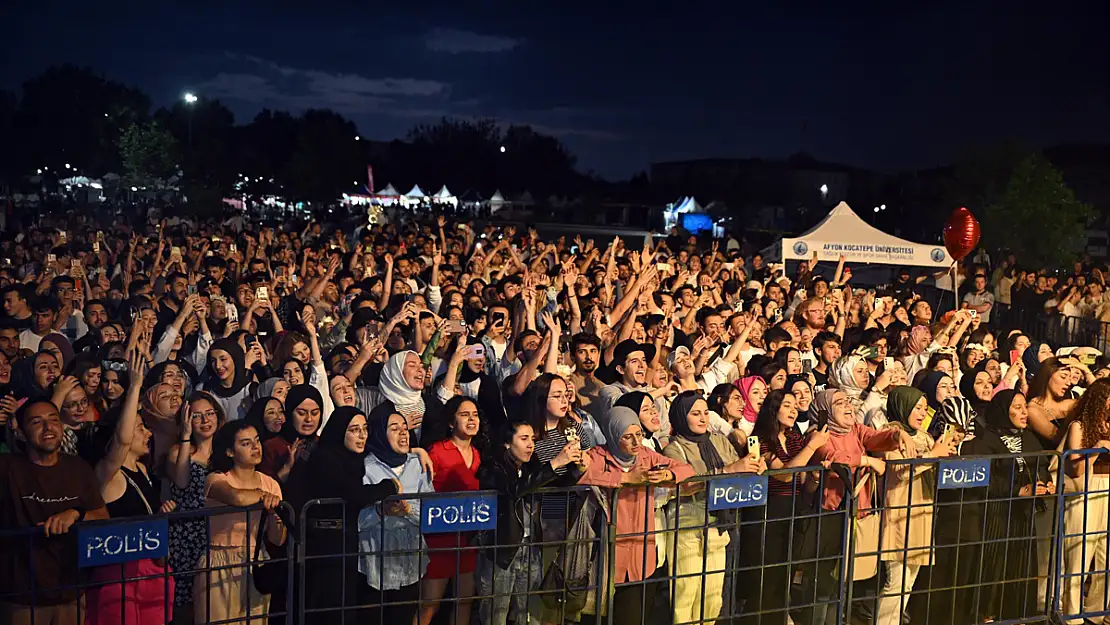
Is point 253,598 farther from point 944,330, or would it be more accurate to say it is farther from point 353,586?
point 944,330

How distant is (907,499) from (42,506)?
4.41 meters

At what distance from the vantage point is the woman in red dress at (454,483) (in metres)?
5.25

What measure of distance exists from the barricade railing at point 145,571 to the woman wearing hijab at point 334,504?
161mm

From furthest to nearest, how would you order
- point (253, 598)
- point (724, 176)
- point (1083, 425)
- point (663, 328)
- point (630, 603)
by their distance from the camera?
point (724, 176) < point (663, 328) < point (1083, 425) < point (630, 603) < point (253, 598)

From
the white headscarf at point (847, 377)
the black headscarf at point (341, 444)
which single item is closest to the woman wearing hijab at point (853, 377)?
the white headscarf at point (847, 377)

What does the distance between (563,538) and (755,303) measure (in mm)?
6201

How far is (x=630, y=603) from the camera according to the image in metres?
5.38

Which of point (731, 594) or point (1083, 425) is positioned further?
point (1083, 425)

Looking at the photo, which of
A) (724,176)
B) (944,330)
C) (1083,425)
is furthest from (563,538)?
(724,176)

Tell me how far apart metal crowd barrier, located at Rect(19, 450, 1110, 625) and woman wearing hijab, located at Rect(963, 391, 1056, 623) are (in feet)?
0.05

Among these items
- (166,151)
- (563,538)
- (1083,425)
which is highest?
(166,151)

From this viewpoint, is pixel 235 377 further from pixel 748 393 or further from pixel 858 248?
pixel 858 248

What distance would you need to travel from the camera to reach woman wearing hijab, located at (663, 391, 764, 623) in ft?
18.5

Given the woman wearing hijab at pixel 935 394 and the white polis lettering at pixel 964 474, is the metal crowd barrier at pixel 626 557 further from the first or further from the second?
the woman wearing hijab at pixel 935 394
